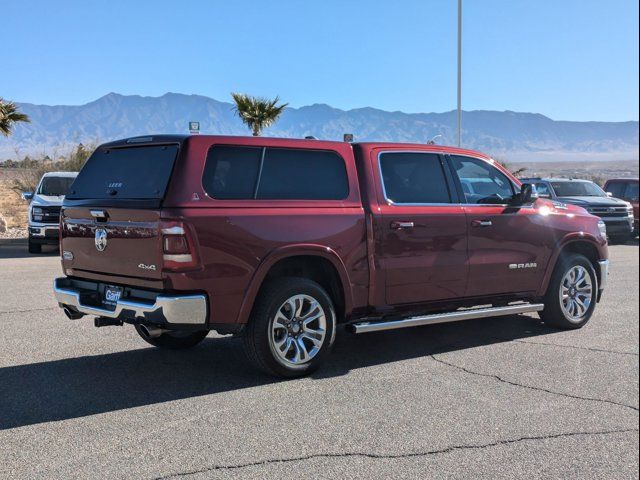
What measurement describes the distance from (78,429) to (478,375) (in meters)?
3.09

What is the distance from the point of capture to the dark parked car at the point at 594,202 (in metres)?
17.1

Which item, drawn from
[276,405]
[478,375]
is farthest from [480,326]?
[276,405]

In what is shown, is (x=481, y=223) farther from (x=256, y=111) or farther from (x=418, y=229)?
(x=256, y=111)

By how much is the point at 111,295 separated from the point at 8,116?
17860mm

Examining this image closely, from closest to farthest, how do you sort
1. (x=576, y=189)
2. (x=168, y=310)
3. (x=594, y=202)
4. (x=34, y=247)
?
(x=168, y=310) < (x=34, y=247) < (x=594, y=202) < (x=576, y=189)

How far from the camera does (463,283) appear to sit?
6.16m

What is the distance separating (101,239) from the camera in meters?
5.18

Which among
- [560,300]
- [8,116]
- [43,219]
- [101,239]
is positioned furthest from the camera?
[8,116]

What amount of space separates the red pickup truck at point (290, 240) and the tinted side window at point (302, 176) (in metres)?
Result: 0.01

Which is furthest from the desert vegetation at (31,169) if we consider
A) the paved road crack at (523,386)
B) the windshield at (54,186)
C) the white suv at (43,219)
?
the paved road crack at (523,386)

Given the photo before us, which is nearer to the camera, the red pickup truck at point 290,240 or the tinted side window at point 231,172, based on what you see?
the red pickup truck at point 290,240

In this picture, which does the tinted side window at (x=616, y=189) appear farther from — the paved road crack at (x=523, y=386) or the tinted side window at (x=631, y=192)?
the paved road crack at (x=523, y=386)

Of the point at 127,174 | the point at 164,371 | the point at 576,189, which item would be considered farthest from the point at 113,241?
the point at 576,189

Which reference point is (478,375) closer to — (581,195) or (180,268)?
Result: (180,268)
